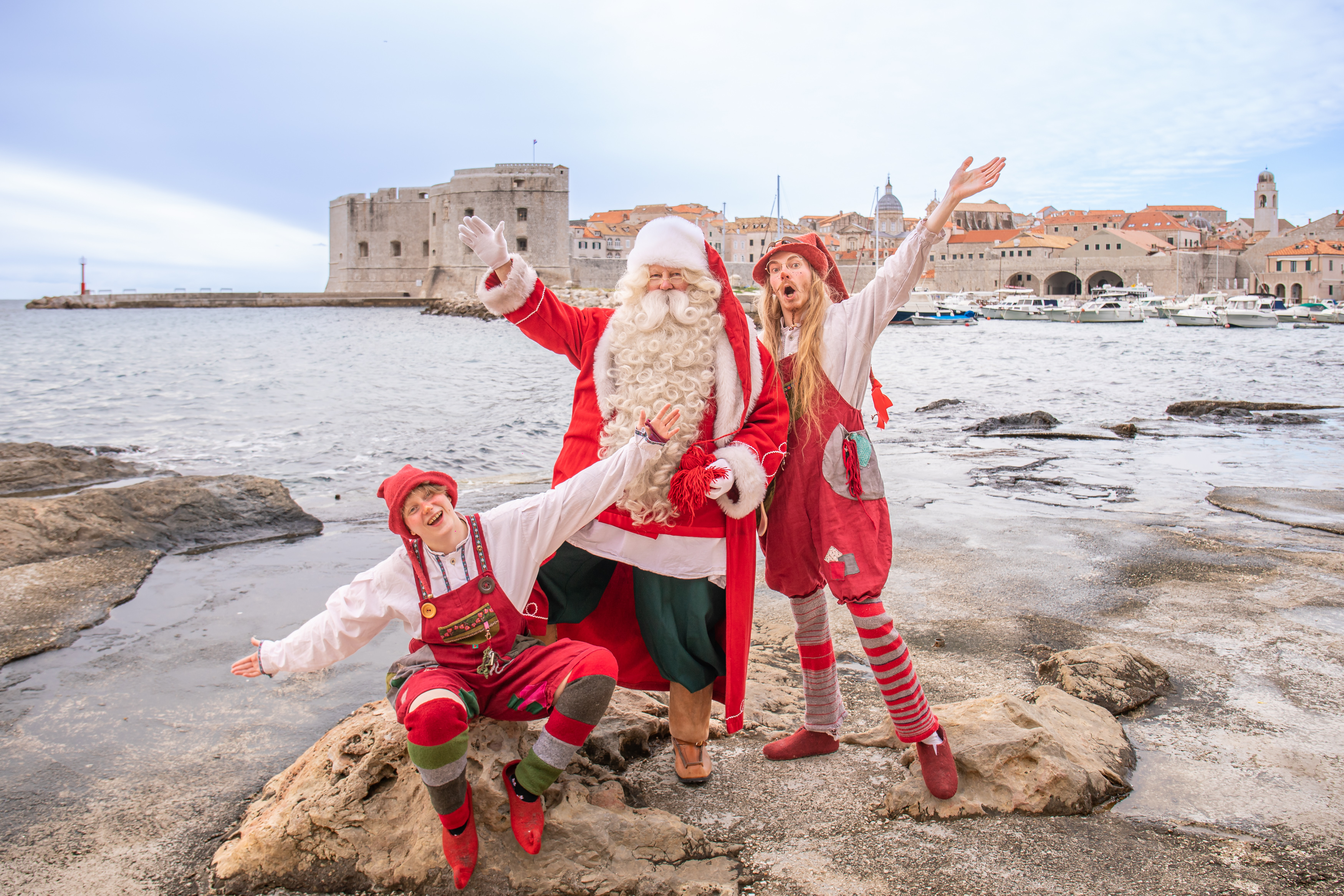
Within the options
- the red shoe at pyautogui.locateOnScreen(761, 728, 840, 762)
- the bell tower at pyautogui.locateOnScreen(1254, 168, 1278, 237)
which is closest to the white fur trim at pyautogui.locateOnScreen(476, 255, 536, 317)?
the red shoe at pyautogui.locateOnScreen(761, 728, 840, 762)

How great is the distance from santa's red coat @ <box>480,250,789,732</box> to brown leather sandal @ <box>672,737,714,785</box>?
121mm

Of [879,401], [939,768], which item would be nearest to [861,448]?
[879,401]

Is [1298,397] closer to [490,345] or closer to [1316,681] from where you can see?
[1316,681]

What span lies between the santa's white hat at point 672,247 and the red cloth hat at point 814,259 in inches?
6.3

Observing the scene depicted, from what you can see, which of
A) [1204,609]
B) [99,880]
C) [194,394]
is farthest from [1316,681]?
[194,394]

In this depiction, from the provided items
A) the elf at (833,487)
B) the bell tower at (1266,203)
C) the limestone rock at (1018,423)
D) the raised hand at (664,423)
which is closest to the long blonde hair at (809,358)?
the elf at (833,487)

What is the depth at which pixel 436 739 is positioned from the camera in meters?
1.70

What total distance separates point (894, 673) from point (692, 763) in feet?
1.78

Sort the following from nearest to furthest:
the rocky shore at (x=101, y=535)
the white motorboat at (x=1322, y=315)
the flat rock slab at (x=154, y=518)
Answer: the rocky shore at (x=101, y=535) → the flat rock slab at (x=154, y=518) → the white motorboat at (x=1322, y=315)

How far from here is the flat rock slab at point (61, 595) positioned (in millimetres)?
3311

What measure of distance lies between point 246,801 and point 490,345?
91.5 ft

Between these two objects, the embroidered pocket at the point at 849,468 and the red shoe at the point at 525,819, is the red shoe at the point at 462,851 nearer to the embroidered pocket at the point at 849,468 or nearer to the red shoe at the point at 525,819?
the red shoe at the point at 525,819

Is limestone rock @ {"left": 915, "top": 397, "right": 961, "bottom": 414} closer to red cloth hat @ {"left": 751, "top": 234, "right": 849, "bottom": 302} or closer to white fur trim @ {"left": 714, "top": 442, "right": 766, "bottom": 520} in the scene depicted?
red cloth hat @ {"left": 751, "top": 234, "right": 849, "bottom": 302}

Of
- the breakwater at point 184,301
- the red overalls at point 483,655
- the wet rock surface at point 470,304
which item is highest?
the breakwater at point 184,301
